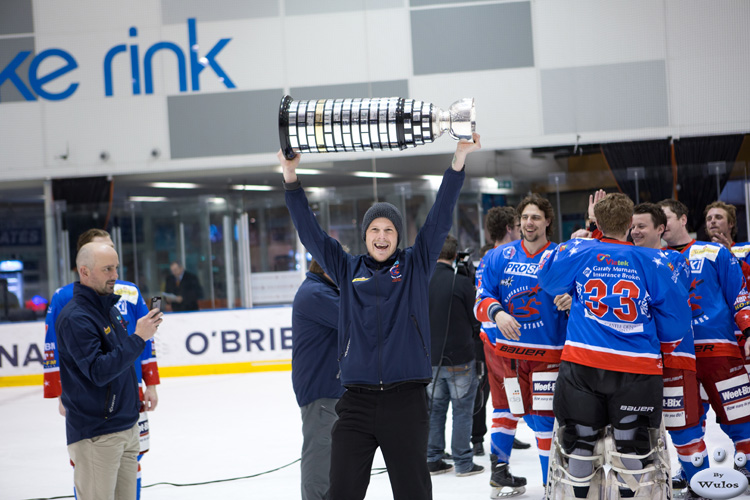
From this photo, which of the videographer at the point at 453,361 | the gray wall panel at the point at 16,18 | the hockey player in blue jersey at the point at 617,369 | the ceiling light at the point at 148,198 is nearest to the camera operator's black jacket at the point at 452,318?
the videographer at the point at 453,361

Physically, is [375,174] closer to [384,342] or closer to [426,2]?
[426,2]

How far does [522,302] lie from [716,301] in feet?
3.53

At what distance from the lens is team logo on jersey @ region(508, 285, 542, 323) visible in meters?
4.02

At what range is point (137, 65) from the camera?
1194 cm

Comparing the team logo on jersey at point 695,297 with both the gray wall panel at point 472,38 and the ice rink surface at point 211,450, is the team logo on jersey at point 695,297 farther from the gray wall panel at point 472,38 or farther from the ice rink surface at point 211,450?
the gray wall panel at point 472,38

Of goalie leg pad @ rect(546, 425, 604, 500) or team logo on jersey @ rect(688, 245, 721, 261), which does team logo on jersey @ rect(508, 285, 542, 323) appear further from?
team logo on jersey @ rect(688, 245, 721, 261)

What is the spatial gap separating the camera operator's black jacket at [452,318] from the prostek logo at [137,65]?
26.2ft

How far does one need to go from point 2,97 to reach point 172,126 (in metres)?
2.81

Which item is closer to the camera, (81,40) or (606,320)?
(606,320)

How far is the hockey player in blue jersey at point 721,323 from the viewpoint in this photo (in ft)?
13.5

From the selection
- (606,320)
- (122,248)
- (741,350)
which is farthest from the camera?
(122,248)

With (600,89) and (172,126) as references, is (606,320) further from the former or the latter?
(172,126)

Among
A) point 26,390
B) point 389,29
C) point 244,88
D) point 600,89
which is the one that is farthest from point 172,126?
point 600,89

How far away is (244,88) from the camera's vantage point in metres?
11.9
